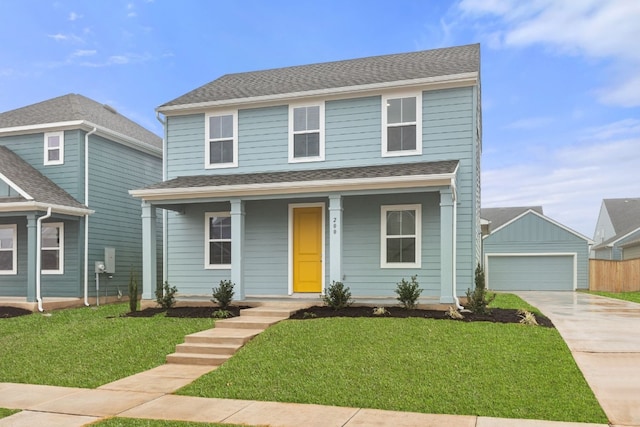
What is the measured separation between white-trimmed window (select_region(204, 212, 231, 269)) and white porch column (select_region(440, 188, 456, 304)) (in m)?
5.79

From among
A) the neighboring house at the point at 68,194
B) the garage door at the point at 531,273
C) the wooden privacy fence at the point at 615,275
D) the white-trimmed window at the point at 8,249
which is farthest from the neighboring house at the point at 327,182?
the wooden privacy fence at the point at 615,275

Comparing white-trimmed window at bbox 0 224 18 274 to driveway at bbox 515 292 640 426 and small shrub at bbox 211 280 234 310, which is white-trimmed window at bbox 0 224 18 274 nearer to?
small shrub at bbox 211 280 234 310

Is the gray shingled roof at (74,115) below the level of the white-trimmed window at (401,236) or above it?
above

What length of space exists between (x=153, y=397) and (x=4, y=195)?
37.5 ft

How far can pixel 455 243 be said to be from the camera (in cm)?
1211

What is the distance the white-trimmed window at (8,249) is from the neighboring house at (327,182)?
5.65 meters

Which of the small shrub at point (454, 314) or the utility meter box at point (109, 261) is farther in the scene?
the utility meter box at point (109, 261)

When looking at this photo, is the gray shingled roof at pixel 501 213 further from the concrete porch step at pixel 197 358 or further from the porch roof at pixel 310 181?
the concrete porch step at pixel 197 358

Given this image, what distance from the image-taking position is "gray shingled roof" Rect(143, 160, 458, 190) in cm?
1176

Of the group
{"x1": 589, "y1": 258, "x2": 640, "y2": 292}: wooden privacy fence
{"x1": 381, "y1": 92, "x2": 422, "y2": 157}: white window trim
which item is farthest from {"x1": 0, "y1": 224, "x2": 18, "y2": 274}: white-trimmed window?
{"x1": 589, "y1": 258, "x2": 640, "y2": 292}: wooden privacy fence

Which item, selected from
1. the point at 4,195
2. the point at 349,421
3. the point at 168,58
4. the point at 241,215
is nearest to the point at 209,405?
the point at 349,421

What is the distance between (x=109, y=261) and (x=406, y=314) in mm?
10391

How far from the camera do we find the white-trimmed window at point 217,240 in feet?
46.9

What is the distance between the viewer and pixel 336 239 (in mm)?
11859
